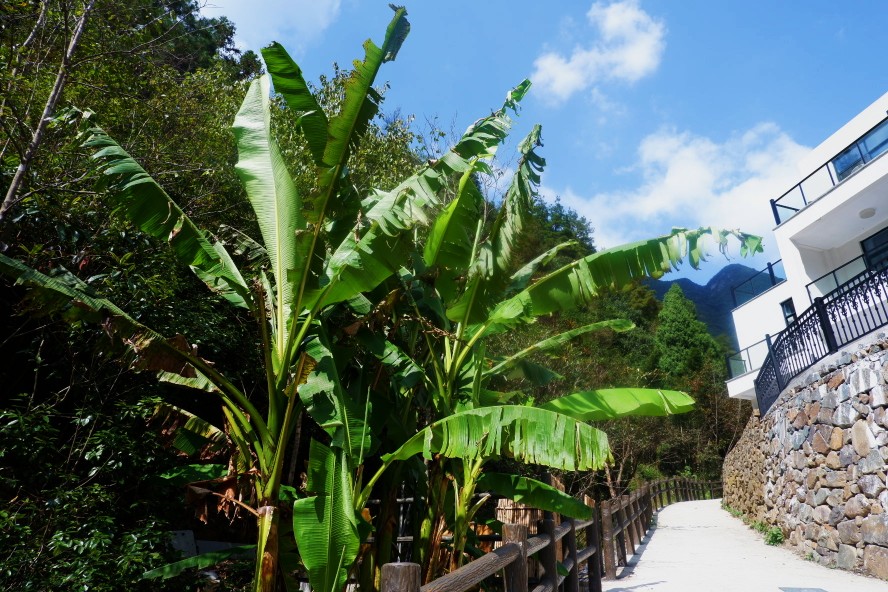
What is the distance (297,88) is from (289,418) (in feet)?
8.13

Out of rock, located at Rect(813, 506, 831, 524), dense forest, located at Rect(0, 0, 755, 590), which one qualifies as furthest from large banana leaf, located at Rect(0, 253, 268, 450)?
rock, located at Rect(813, 506, 831, 524)

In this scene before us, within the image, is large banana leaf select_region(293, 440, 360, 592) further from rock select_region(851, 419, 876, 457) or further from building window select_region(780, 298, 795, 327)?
building window select_region(780, 298, 795, 327)

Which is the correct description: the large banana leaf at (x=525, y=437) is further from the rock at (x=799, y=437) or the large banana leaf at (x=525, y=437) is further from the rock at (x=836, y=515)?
the rock at (x=799, y=437)

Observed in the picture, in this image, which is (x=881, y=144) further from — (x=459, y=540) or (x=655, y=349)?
(x=655, y=349)

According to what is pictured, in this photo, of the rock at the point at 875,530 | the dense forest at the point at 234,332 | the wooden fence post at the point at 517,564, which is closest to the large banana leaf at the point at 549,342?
the dense forest at the point at 234,332

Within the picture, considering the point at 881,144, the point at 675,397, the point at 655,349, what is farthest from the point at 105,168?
the point at 655,349

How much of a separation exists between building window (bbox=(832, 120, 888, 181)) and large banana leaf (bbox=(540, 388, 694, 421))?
12.0 meters

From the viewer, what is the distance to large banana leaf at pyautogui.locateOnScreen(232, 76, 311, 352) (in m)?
4.71

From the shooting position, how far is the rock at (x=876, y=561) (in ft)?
25.5

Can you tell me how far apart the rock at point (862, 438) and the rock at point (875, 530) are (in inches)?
33.3

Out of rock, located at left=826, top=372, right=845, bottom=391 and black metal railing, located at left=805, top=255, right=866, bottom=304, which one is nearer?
rock, located at left=826, top=372, right=845, bottom=391

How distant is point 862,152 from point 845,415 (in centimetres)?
843

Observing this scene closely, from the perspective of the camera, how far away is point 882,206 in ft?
48.0

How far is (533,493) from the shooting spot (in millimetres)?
5117
